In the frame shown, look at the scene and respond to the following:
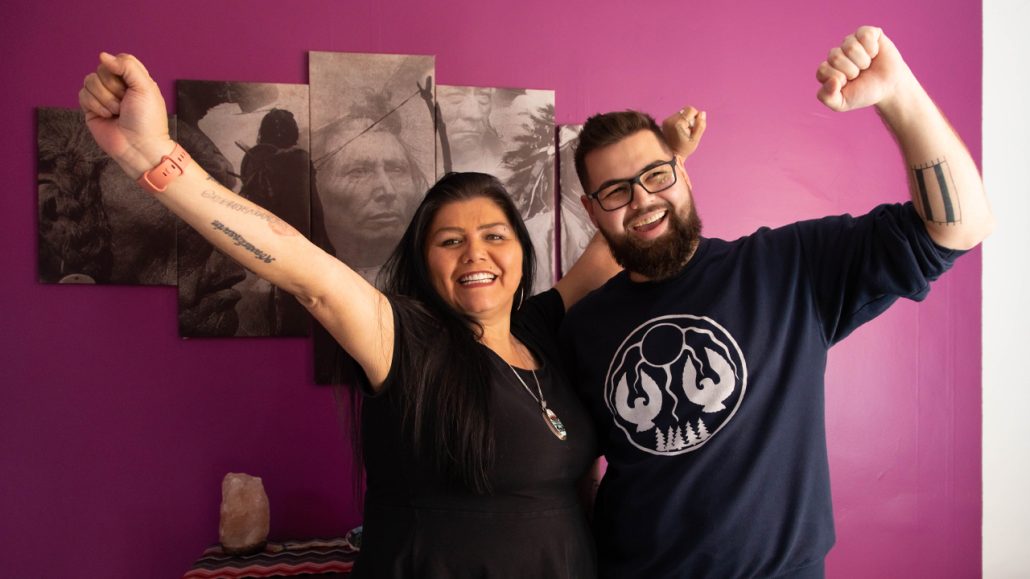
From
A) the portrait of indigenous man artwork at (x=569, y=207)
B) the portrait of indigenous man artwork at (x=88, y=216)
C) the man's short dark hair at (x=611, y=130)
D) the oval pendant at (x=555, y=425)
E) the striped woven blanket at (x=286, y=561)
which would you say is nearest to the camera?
the oval pendant at (x=555, y=425)

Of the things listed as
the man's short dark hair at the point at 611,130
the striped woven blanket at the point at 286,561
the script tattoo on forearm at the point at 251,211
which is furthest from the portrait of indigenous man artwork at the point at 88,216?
the man's short dark hair at the point at 611,130

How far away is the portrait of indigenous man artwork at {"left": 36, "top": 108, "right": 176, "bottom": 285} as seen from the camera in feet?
6.69

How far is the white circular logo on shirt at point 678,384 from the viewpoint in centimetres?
141

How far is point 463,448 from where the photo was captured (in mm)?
1357

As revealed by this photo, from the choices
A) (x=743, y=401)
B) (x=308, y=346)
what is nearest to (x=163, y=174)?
(x=743, y=401)

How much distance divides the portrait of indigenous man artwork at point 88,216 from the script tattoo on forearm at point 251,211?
115 cm

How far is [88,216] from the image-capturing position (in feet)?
6.76

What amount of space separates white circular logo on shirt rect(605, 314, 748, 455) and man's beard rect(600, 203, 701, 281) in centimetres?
12

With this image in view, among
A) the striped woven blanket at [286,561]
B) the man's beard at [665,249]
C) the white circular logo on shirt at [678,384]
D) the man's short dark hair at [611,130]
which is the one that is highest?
the man's short dark hair at [611,130]

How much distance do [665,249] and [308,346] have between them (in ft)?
3.95

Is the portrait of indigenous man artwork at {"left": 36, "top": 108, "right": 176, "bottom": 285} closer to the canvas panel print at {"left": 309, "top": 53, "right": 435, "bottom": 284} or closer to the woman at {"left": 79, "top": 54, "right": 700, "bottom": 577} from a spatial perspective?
the canvas panel print at {"left": 309, "top": 53, "right": 435, "bottom": 284}

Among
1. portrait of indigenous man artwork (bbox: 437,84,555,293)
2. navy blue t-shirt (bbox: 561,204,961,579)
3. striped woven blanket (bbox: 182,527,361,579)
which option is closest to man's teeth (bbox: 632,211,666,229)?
navy blue t-shirt (bbox: 561,204,961,579)

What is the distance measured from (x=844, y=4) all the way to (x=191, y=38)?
220cm

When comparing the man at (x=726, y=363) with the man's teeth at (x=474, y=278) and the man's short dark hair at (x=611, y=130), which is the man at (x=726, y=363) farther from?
the man's teeth at (x=474, y=278)
